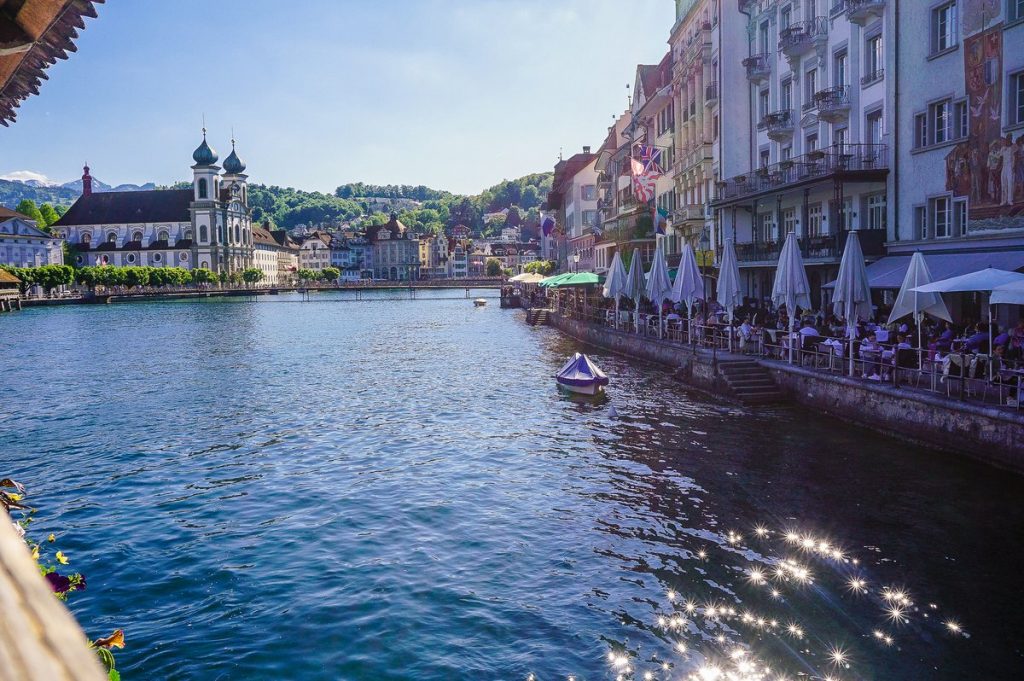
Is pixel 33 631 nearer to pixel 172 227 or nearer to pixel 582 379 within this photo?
pixel 582 379

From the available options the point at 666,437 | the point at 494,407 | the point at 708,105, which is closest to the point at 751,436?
the point at 666,437

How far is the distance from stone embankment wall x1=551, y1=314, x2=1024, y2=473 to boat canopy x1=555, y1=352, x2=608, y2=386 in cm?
381

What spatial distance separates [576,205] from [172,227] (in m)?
125

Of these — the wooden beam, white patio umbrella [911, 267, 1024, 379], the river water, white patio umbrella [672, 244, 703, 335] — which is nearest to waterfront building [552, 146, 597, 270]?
white patio umbrella [672, 244, 703, 335]

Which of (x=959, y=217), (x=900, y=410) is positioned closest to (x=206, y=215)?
(x=959, y=217)

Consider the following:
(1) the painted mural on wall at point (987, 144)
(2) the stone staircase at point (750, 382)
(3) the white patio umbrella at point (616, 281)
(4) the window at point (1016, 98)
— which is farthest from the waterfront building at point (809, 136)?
(2) the stone staircase at point (750, 382)

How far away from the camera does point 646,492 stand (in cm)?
1894

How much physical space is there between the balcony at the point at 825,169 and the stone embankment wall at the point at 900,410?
31.3ft

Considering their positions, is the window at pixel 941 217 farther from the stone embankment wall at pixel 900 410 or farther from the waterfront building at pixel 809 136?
the stone embankment wall at pixel 900 410

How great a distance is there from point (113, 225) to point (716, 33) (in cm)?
17915

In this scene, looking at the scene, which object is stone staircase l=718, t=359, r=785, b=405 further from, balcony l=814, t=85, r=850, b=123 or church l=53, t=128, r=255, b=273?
church l=53, t=128, r=255, b=273

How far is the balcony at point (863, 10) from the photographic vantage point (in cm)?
3356

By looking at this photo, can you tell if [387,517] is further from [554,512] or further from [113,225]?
[113,225]

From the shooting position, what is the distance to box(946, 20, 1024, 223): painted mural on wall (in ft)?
85.6
